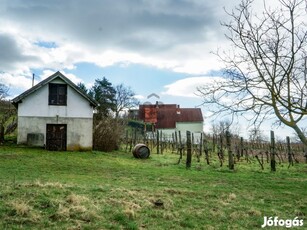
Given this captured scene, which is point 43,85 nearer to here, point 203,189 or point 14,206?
point 203,189

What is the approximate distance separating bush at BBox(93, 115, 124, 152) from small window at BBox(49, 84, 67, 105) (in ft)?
14.0

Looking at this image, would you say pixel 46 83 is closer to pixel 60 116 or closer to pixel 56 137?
pixel 60 116

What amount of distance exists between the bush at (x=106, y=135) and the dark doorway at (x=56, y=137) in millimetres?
3358

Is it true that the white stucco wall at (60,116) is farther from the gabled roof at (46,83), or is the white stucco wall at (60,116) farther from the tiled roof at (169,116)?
the tiled roof at (169,116)

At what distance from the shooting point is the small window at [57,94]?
28.0 meters

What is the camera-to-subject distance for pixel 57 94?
28.2 metres

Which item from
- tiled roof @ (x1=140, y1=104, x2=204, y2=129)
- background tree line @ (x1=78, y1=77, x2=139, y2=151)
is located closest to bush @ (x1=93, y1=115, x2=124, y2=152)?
background tree line @ (x1=78, y1=77, x2=139, y2=151)

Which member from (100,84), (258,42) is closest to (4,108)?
(100,84)

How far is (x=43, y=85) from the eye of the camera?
90.8 ft

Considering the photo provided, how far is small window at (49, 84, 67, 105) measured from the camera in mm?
28000

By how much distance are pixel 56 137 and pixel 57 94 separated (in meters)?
3.49

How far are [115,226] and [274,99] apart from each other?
A: 209 inches

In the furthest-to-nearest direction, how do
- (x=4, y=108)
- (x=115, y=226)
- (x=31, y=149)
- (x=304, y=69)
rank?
(x=4, y=108) → (x=31, y=149) → (x=304, y=69) → (x=115, y=226)

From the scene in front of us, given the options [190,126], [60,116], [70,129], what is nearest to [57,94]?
[60,116]
